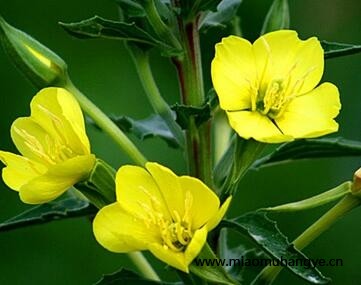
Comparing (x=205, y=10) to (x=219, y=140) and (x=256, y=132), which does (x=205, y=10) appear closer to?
(x=256, y=132)

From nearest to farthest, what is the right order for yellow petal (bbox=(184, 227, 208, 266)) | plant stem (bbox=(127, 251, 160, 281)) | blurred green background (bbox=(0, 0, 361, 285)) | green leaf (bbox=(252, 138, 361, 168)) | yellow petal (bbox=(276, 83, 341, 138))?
yellow petal (bbox=(184, 227, 208, 266)) → yellow petal (bbox=(276, 83, 341, 138)) → green leaf (bbox=(252, 138, 361, 168)) → plant stem (bbox=(127, 251, 160, 281)) → blurred green background (bbox=(0, 0, 361, 285))

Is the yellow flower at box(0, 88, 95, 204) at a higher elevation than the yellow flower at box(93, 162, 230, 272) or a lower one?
higher

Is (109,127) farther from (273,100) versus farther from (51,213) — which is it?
(273,100)

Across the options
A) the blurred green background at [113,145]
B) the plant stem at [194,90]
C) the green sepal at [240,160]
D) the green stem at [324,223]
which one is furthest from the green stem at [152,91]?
the blurred green background at [113,145]

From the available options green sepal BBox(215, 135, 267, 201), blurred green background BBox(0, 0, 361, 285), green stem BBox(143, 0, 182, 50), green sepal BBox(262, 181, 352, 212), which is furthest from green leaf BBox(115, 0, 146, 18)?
blurred green background BBox(0, 0, 361, 285)

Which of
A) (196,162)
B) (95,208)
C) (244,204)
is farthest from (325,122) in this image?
(244,204)

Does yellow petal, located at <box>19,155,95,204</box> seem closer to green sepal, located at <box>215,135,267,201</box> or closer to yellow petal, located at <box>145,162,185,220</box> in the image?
yellow petal, located at <box>145,162,185,220</box>
